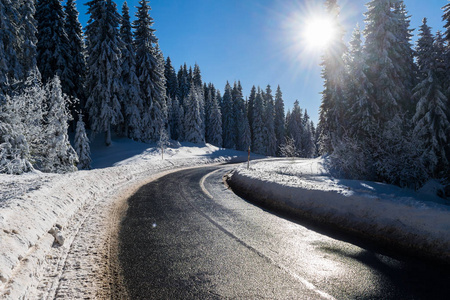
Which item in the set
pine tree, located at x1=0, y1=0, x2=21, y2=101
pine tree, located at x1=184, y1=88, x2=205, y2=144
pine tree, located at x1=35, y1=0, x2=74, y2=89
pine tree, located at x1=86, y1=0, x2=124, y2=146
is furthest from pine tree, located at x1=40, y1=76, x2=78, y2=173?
pine tree, located at x1=184, y1=88, x2=205, y2=144

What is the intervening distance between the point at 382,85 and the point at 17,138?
23.1 m

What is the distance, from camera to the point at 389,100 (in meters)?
17.3

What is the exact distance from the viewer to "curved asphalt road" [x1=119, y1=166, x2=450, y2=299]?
3258 millimetres

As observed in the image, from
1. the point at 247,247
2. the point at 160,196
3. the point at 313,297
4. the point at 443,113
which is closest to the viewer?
the point at 313,297

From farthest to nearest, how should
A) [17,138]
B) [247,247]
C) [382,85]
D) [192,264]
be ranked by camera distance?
[382,85]
[17,138]
[247,247]
[192,264]

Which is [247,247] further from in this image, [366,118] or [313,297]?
[366,118]

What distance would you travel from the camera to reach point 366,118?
17.9 m

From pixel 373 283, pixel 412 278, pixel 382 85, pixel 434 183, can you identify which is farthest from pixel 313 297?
pixel 382 85

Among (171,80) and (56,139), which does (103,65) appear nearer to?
(56,139)

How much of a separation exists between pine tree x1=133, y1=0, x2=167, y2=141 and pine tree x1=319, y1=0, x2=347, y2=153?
22.2 meters

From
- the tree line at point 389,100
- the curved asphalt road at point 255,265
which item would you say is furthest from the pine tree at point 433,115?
the curved asphalt road at point 255,265

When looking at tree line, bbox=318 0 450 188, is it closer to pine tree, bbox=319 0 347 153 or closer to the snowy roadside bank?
pine tree, bbox=319 0 347 153

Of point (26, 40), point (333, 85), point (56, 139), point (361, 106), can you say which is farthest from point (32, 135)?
point (333, 85)

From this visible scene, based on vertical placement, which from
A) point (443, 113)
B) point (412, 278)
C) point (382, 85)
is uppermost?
point (382, 85)
